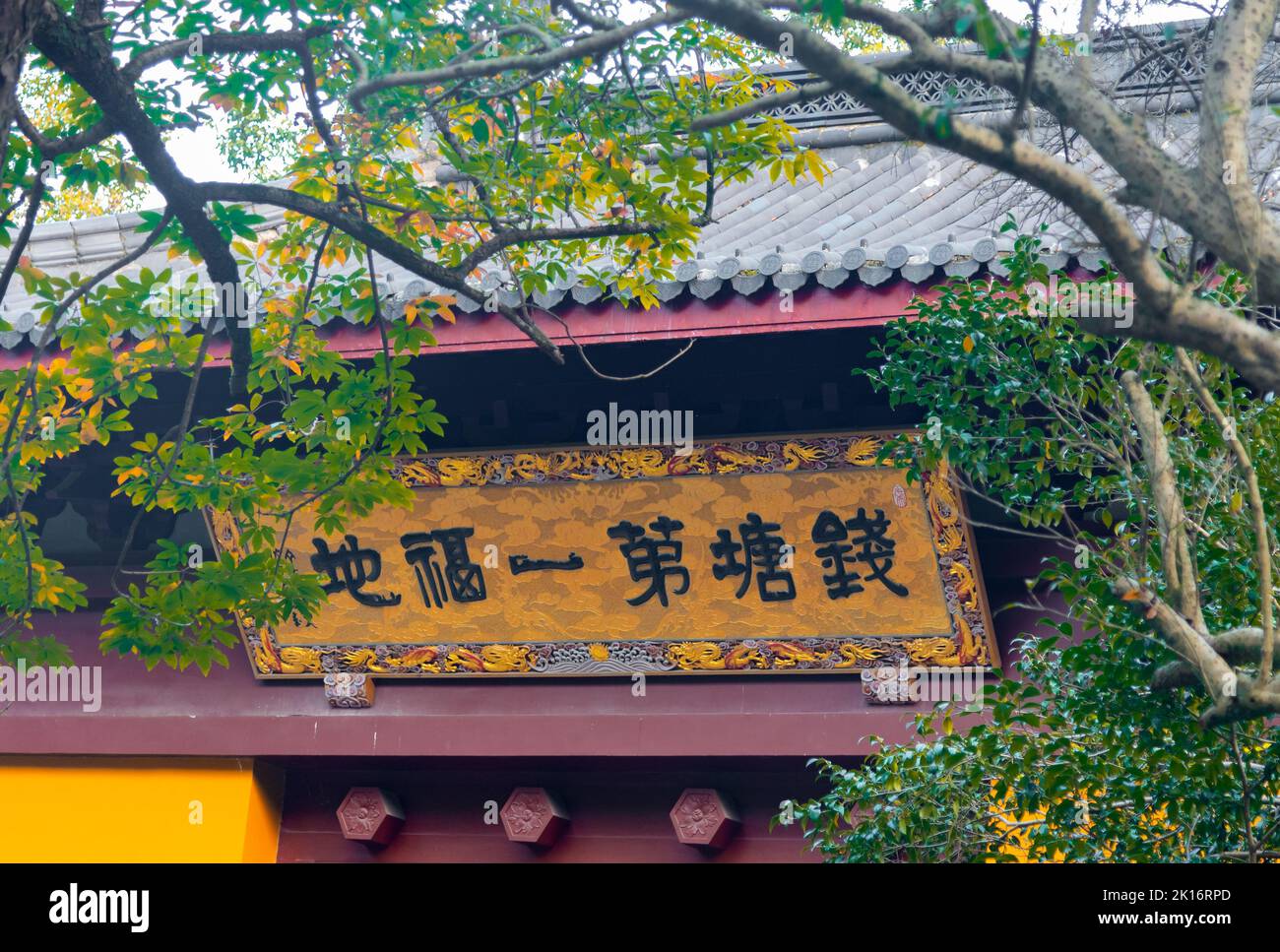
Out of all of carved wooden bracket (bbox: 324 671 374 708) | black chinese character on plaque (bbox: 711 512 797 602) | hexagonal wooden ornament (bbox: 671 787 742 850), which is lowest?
hexagonal wooden ornament (bbox: 671 787 742 850)

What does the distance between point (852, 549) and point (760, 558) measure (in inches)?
14.6

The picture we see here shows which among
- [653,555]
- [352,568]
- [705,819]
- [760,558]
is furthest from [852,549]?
[352,568]

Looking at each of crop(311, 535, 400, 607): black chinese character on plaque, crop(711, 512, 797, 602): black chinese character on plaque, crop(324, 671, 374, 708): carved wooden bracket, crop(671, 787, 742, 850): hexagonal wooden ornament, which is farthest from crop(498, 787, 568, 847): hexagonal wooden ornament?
crop(711, 512, 797, 602): black chinese character on plaque

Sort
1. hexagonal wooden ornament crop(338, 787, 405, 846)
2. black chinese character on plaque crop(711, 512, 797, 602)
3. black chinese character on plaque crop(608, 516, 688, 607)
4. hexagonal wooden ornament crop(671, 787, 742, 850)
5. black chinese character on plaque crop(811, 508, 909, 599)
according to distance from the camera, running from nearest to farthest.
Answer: black chinese character on plaque crop(811, 508, 909, 599), black chinese character on plaque crop(711, 512, 797, 602), black chinese character on plaque crop(608, 516, 688, 607), hexagonal wooden ornament crop(671, 787, 742, 850), hexagonal wooden ornament crop(338, 787, 405, 846)

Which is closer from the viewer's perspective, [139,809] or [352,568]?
[352,568]

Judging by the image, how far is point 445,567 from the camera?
19.6ft

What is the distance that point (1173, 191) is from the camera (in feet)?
8.06

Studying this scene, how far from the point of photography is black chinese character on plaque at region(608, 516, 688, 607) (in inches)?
226

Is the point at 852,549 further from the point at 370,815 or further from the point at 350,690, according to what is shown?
the point at 370,815

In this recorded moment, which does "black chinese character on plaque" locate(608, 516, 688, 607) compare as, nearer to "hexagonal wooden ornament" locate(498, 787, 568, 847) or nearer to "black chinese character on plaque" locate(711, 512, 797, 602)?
"black chinese character on plaque" locate(711, 512, 797, 602)

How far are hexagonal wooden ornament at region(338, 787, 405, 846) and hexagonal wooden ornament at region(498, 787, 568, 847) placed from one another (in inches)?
20.6

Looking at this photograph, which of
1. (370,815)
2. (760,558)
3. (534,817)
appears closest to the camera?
(760,558)

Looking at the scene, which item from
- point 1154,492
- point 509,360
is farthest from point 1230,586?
point 509,360

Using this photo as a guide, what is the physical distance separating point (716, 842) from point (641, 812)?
387 millimetres
